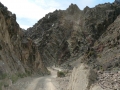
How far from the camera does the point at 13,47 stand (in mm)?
42125

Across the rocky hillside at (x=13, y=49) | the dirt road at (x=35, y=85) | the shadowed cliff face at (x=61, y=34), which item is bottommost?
the dirt road at (x=35, y=85)

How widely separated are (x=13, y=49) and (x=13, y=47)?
1.88 ft

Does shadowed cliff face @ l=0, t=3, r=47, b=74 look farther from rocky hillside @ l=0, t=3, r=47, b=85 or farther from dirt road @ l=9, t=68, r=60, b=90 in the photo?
dirt road @ l=9, t=68, r=60, b=90

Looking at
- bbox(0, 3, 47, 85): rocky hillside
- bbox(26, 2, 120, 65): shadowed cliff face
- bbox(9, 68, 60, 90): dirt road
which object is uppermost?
bbox(26, 2, 120, 65): shadowed cliff face

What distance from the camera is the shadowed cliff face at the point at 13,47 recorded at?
33844 mm

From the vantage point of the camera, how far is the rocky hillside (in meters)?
32.1

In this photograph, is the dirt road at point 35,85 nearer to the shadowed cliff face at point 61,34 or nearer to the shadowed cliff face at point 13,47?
the shadowed cliff face at point 13,47

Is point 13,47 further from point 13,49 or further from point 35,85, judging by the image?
point 35,85

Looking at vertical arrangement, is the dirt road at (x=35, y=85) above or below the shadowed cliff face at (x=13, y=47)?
below

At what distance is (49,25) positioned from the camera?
149375mm

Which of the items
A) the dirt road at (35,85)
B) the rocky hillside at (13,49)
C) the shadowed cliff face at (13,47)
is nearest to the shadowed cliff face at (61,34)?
the shadowed cliff face at (13,47)

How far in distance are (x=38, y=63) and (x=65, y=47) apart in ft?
219

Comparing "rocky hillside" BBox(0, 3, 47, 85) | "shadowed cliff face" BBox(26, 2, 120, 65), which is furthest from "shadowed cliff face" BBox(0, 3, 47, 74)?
"shadowed cliff face" BBox(26, 2, 120, 65)

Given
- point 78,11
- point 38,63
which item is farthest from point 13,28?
point 78,11
